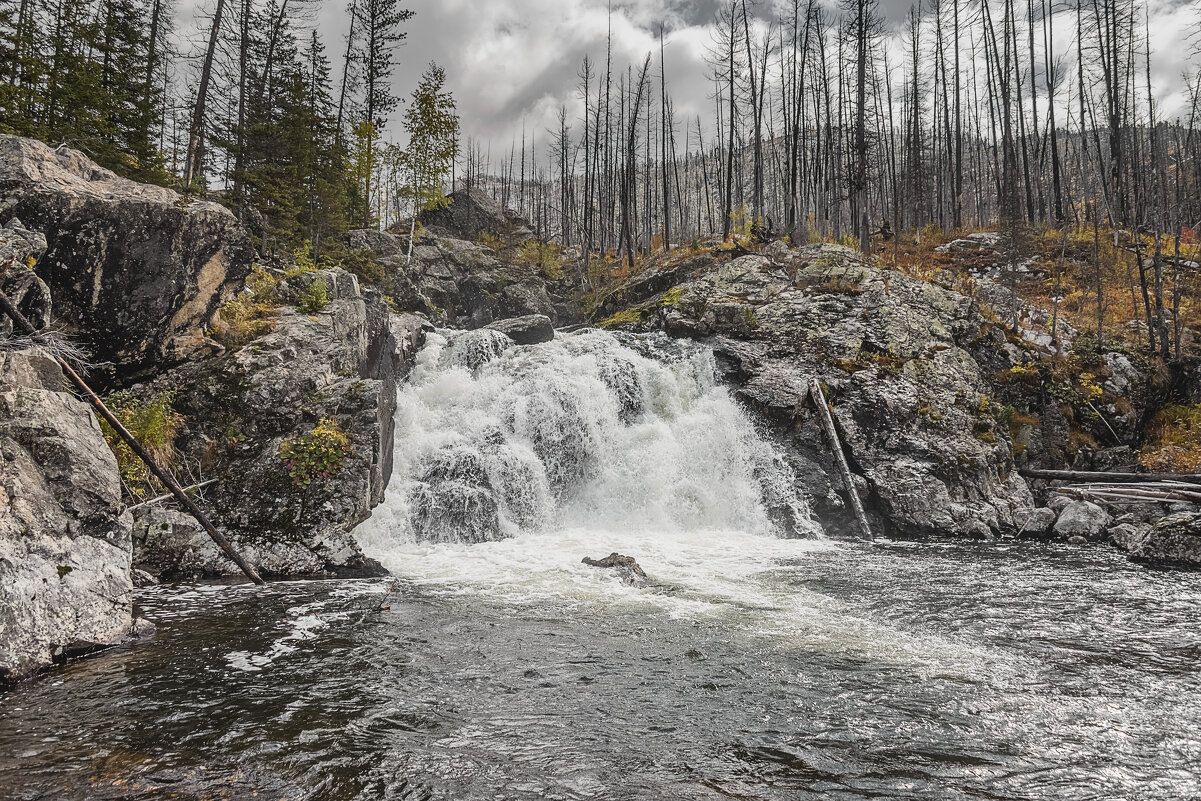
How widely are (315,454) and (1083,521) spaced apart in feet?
53.0

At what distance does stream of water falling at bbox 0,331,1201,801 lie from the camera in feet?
11.5

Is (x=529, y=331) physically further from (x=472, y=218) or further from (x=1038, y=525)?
(x=472, y=218)

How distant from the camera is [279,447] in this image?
9.73m

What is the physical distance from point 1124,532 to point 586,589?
11228mm

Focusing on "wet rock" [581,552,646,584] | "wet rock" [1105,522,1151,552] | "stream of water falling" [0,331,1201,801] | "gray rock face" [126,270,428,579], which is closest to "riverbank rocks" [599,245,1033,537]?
"wet rock" [1105,522,1151,552]

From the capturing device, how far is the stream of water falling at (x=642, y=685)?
3508 millimetres

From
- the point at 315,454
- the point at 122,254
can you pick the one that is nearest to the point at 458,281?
the point at 122,254

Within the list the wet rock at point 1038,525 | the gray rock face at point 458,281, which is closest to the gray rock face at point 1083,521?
the wet rock at point 1038,525

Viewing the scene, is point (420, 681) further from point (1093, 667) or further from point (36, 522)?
point (1093, 667)

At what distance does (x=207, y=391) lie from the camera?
1005 centimetres

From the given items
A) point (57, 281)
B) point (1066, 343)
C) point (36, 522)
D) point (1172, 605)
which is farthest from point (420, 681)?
point (1066, 343)

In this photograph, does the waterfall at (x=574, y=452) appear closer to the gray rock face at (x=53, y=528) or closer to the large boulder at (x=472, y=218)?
the gray rock face at (x=53, y=528)

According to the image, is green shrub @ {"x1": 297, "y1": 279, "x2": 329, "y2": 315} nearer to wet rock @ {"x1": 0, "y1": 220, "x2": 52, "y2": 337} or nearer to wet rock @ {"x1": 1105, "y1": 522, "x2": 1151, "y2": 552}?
wet rock @ {"x1": 0, "y1": 220, "x2": 52, "y2": 337}

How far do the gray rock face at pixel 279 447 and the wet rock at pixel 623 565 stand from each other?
3.61 meters
